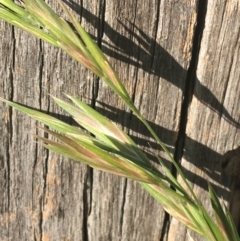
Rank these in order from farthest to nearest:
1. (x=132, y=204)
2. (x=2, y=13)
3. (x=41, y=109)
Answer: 1. (x=132, y=204)
2. (x=41, y=109)
3. (x=2, y=13)

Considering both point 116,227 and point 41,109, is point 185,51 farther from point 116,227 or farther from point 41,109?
point 116,227

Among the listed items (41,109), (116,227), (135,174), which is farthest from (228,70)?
(116,227)

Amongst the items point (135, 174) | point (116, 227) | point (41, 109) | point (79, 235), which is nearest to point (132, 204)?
point (116, 227)

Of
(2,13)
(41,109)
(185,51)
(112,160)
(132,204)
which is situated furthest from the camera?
(132,204)

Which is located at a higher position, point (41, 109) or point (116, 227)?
point (41, 109)

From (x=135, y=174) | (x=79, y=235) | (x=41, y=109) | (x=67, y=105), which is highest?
(x=41, y=109)

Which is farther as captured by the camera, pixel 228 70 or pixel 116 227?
pixel 116 227

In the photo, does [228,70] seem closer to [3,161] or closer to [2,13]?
[2,13]
